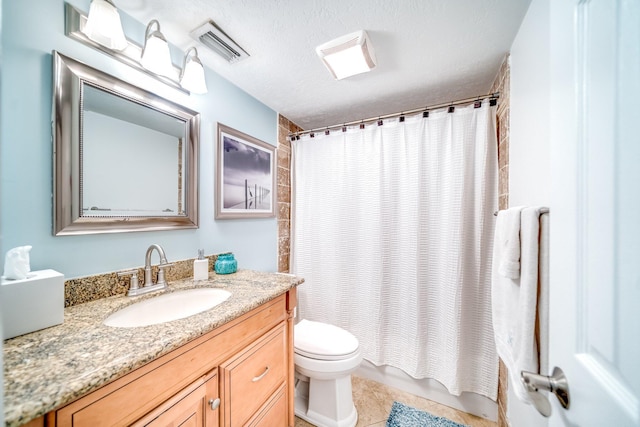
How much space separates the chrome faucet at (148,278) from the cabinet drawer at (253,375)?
52 centimetres

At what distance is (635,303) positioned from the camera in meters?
0.39

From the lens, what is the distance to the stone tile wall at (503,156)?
1.39m

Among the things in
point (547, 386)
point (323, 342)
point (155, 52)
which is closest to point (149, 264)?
point (155, 52)

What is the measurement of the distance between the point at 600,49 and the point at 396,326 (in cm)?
176

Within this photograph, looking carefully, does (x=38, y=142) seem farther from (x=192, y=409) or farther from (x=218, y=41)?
(x=192, y=409)

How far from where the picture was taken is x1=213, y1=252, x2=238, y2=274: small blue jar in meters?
1.48

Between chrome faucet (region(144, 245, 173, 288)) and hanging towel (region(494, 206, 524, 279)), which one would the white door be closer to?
hanging towel (region(494, 206, 524, 279))

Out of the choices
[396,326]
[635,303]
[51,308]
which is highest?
[635,303]

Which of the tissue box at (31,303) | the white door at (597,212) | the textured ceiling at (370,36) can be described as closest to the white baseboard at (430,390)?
the white door at (597,212)

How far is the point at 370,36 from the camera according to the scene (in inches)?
50.3

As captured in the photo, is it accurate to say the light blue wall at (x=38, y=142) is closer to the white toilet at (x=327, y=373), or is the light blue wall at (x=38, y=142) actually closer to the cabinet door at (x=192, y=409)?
the cabinet door at (x=192, y=409)

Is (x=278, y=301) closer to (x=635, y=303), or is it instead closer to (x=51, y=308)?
(x=51, y=308)

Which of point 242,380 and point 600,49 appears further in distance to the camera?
point 242,380

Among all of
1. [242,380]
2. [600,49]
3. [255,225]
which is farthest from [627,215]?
[255,225]
